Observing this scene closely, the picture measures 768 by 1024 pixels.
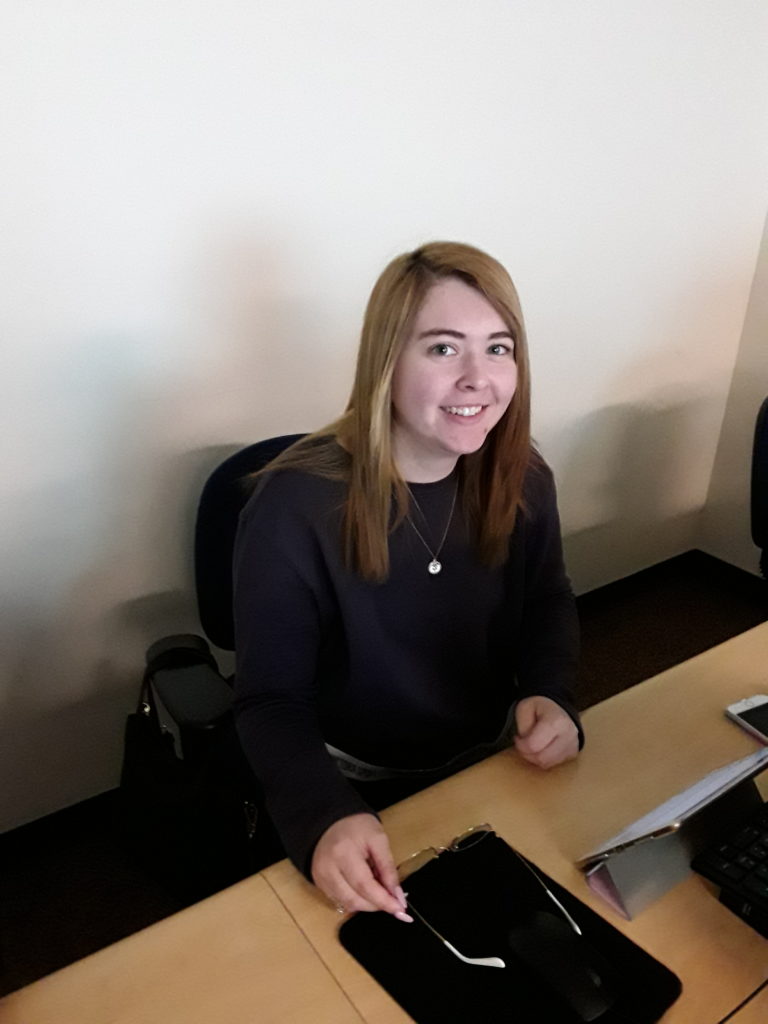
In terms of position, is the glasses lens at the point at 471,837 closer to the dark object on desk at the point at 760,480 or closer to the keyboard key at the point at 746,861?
the keyboard key at the point at 746,861

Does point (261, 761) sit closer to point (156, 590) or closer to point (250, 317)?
point (156, 590)

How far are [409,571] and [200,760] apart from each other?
422 mm

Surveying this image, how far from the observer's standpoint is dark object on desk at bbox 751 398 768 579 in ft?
6.10

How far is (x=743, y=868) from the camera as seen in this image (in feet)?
2.55

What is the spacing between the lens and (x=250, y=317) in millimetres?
1545

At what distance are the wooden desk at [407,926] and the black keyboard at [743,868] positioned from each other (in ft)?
0.06

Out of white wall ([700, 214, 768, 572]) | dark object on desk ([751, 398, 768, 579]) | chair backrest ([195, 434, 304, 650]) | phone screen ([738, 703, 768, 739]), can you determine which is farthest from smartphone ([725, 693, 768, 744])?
white wall ([700, 214, 768, 572])

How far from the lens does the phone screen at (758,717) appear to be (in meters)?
1.01

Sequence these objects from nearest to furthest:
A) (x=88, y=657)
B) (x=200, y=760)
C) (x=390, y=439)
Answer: (x=390, y=439)
(x=200, y=760)
(x=88, y=657)

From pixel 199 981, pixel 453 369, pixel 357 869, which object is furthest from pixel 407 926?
pixel 453 369

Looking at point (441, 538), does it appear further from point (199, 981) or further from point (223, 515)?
point (199, 981)

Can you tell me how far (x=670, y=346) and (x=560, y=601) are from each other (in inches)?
54.9

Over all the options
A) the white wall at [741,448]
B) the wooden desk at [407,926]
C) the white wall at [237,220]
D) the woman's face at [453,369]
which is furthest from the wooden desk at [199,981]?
the white wall at [741,448]

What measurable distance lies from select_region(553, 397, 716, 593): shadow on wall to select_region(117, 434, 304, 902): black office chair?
1.16 metres
